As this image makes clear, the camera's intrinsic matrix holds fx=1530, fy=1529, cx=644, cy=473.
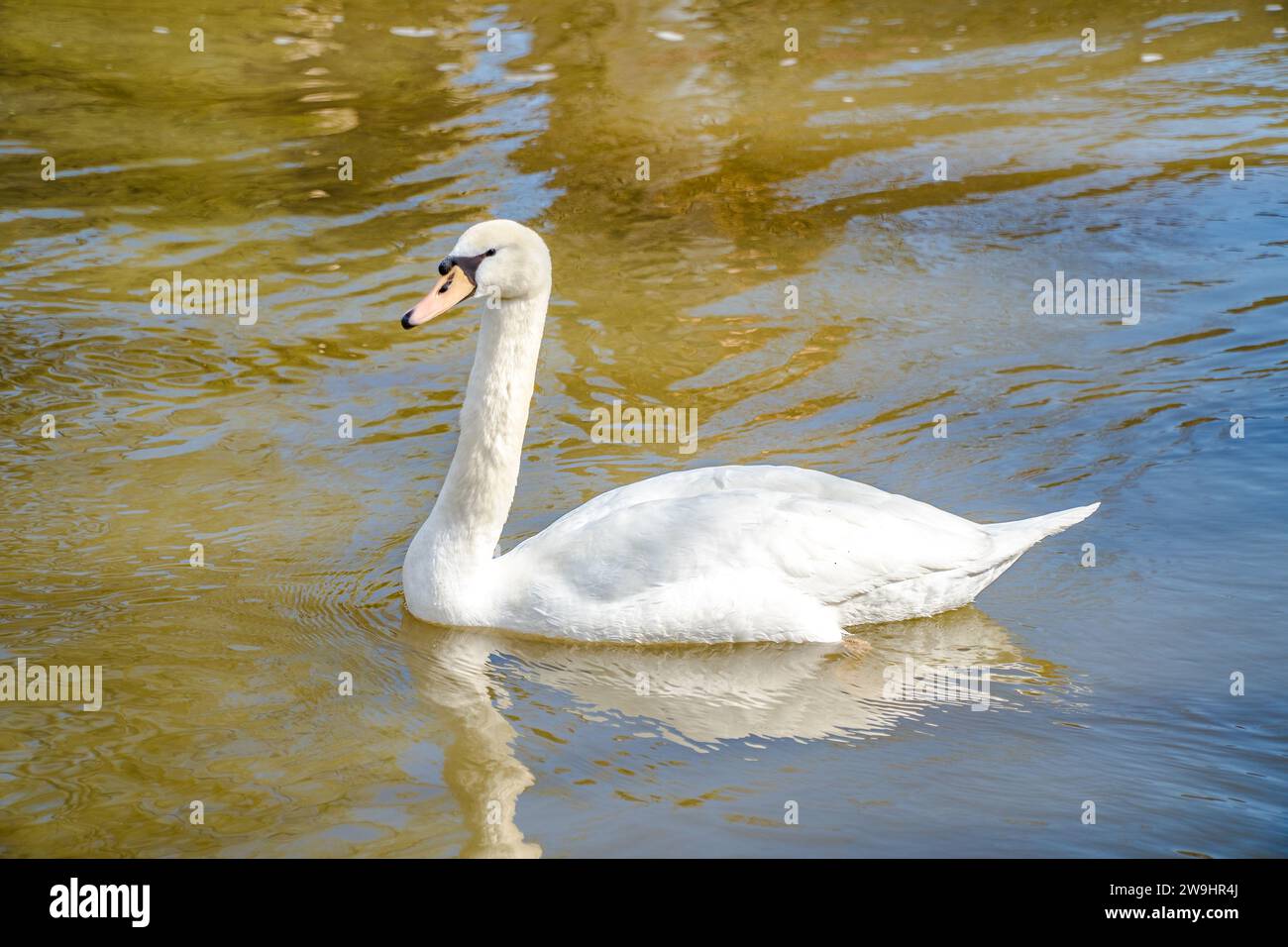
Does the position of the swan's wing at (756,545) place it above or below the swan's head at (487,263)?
below

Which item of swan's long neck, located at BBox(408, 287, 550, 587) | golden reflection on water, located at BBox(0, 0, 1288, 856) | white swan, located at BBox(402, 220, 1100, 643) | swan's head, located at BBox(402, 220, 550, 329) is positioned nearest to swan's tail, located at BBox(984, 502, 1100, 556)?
white swan, located at BBox(402, 220, 1100, 643)

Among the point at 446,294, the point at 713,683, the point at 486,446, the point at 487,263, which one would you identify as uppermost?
the point at 487,263

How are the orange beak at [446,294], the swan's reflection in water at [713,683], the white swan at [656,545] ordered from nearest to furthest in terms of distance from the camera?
the swan's reflection in water at [713,683]
the orange beak at [446,294]
the white swan at [656,545]

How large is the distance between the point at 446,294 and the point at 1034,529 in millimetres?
2602

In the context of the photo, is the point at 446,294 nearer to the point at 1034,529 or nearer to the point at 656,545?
the point at 656,545

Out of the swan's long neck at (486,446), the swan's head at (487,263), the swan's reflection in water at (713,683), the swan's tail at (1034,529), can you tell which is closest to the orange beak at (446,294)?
the swan's head at (487,263)

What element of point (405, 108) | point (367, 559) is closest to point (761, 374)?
point (367, 559)

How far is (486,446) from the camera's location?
6348 millimetres

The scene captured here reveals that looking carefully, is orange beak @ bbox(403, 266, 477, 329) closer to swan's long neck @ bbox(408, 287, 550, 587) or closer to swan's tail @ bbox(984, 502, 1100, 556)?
swan's long neck @ bbox(408, 287, 550, 587)

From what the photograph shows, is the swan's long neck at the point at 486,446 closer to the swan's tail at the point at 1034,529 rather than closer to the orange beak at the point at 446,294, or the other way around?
the orange beak at the point at 446,294

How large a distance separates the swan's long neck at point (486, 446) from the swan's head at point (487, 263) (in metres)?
0.14

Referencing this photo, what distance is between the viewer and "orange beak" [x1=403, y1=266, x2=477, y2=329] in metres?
5.97

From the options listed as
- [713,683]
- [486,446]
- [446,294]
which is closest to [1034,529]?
[713,683]

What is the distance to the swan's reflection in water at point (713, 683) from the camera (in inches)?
213
